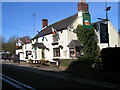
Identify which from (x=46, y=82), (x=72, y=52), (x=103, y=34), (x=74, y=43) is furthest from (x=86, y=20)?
(x=46, y=82)

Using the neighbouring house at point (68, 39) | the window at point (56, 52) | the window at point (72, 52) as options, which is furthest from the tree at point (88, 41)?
the window at point (56, 52)

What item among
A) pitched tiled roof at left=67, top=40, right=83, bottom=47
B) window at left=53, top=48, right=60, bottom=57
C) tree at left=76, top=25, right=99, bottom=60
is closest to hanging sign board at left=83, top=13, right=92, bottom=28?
tree at left=76, top=25, right=99, bottom=60

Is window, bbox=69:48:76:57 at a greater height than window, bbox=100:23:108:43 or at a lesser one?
lesser

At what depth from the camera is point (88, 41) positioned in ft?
83.1

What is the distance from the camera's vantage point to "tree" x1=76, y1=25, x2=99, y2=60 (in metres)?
25.1

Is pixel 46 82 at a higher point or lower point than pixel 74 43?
lower

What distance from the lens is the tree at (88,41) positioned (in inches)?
988

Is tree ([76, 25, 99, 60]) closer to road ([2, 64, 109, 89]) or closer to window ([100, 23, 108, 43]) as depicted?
window ([100, 23, 108, 43])

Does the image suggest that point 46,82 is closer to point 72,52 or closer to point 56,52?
point 72,52

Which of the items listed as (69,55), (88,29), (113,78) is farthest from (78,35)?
(113,78)

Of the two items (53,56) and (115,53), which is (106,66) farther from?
(53,56)

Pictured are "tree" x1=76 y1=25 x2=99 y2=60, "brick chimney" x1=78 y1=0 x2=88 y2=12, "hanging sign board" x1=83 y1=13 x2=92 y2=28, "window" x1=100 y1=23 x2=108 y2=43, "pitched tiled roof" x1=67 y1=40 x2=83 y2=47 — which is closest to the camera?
"pitched tiled roof" x1=67 y1=40 x2=83 y2=47

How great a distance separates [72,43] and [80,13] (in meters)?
5.20

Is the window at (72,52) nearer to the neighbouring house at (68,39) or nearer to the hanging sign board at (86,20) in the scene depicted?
the neighbouring house at (68,39)
